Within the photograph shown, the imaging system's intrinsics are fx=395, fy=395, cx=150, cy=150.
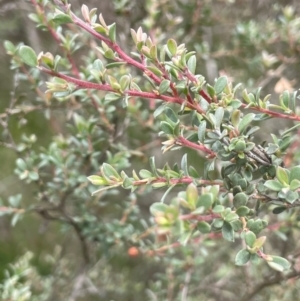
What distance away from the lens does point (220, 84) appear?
0.54 metres

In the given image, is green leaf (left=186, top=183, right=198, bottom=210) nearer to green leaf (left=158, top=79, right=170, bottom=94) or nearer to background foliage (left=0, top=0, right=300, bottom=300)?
background foliage (left=0, top=0, right=300, bottom=300)

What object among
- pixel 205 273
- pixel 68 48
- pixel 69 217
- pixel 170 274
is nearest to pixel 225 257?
pixel 205 273

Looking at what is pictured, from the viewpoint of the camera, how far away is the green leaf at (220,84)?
0.53 m

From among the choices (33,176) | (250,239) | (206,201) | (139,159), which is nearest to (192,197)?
(206,201)

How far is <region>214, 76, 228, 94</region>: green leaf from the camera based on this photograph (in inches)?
21.0

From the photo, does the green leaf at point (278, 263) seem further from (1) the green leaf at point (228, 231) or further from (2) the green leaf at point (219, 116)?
(2) the green leaf at point (219, 116)

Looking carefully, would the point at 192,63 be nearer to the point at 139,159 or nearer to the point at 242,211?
the point at 242,211

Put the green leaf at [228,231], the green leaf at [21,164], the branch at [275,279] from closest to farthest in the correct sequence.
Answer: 1. the green leaf at [228,231]
2. the branch at [275,279]
3. the green leaf at [21,164]

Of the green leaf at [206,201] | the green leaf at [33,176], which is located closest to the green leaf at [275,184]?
the green leaf at [206,201]

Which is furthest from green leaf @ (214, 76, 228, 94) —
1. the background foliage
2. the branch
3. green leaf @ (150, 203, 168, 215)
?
the branch

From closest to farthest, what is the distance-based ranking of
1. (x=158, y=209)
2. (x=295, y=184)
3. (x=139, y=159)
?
(x=158, y=209) < (x=295, y=184) < (x=139, y=159)

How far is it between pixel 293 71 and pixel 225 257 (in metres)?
0.80

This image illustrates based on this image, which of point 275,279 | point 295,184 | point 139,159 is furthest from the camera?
point 139,159

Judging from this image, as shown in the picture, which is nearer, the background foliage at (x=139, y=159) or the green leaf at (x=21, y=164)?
the background foliage at (x=139, y=159)
